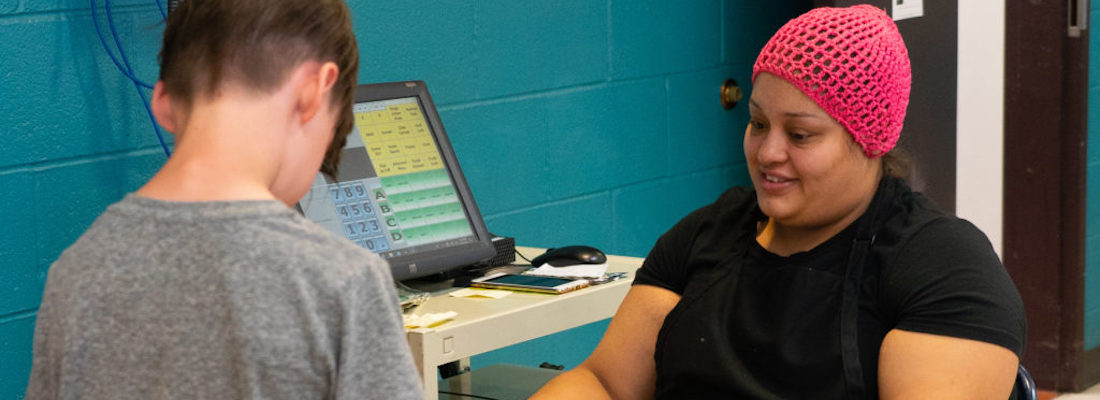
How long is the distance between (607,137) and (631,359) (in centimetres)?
148

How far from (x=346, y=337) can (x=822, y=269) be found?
89cm

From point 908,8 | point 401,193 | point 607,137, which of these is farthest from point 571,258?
point 908,8

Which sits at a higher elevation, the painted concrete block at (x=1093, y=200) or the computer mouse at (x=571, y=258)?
the computer mouse at (x=571, y=258)

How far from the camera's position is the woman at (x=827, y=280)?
151 cm

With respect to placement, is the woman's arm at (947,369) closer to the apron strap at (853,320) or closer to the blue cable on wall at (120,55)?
the apron strap at (853,320)

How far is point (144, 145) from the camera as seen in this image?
7.47 ft

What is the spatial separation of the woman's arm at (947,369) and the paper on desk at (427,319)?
65cm

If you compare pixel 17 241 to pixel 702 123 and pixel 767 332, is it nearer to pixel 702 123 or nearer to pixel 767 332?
pixel 767 332

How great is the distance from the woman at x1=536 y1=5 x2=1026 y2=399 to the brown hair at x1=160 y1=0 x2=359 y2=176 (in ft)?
2.63

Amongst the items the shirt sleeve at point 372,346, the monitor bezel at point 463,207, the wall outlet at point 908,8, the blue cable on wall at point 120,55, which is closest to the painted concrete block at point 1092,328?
the wall outlet at point 908,8

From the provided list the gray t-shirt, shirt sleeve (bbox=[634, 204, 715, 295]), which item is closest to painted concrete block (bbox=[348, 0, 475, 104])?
shirt sleeve (bbox=[634, 204, 715, 295])

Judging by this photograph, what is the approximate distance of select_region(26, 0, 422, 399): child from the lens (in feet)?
3.01

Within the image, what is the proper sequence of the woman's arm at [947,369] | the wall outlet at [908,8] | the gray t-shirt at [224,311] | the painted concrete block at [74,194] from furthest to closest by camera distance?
the wall outlet at [908,8], the painted concrete block at [74,194], the woman's arm at [947,369], the gray t-shirt at [224,311]

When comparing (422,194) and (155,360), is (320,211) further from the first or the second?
(155,360)
